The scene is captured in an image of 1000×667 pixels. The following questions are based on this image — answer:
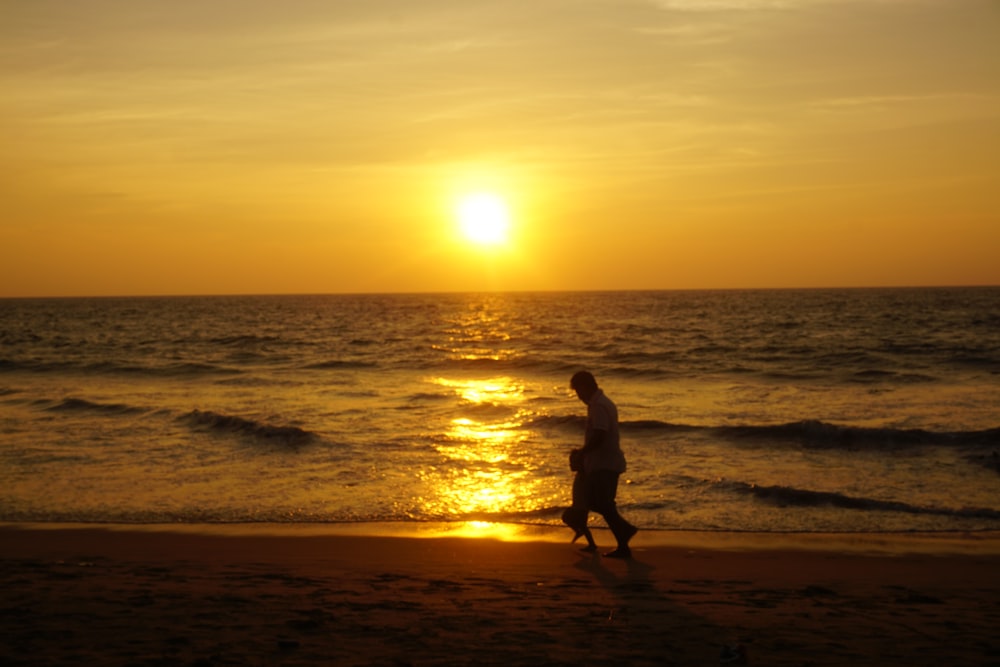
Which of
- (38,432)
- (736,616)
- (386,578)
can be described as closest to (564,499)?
(386,578)

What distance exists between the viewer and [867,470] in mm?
14117

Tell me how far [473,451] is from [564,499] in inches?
158

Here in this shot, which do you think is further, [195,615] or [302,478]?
[302,478]

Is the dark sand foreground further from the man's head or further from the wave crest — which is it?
the wave crest

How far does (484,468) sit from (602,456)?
575cm

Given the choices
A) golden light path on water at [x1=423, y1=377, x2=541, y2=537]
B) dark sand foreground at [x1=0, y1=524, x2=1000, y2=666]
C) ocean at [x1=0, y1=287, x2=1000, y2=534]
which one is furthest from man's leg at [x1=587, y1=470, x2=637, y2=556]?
ocean at [x1=0, y1=287, x2=1000, y2=534]

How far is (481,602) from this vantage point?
24.1 ft

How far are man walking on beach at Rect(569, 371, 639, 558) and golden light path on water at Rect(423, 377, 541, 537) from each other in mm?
1727

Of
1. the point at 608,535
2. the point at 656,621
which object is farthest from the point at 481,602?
the point at 608,535

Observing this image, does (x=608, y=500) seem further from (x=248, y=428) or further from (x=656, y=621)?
(x=248, y=428)

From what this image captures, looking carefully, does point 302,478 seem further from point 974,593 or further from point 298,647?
point 974,593

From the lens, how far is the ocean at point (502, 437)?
Result: 1180cm

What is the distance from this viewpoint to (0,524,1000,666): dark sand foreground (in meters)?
6.02

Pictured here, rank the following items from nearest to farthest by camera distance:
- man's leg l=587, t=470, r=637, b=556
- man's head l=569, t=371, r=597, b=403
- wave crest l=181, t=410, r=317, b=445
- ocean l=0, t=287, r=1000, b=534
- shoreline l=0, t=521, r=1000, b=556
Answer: man's head l=569, t=371, r=597, b=403 → man's leg l=587, t=470, r=637, b=556 → shoreline l=0, t=521, r=1000, b=556 → ocean l=0, t=287, r=1000, b=534 → wave crest l=181, t=410, r=317, b=445
